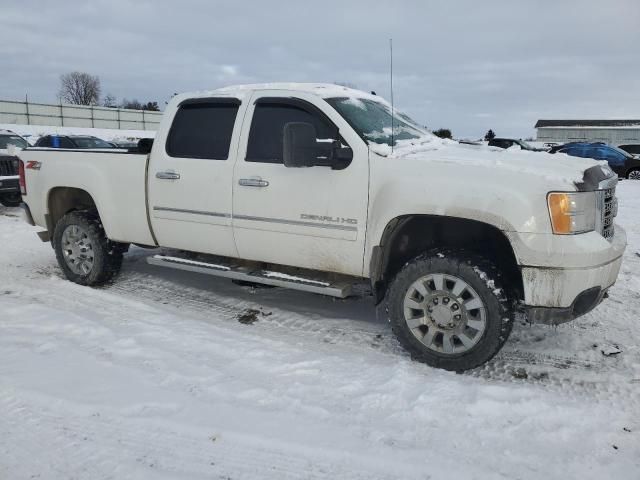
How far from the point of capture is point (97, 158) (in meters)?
5.29

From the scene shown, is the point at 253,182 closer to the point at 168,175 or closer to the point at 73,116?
the point at 168,175

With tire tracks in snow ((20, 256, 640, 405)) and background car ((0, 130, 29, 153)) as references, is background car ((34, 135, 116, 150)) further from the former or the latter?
tire tracks in snow ((20, 256, 640, 405))

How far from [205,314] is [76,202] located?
225cm

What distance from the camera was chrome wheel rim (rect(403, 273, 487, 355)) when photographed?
11.7ft

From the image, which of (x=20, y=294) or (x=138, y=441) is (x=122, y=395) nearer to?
(x=138, y=441)

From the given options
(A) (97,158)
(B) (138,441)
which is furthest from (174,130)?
(B) (138,441)

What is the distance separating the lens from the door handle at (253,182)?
168 inches

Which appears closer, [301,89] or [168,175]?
[301,89]

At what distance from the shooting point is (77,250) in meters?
5.61

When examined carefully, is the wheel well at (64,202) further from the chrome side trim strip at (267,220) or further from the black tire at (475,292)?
the black tire at (475,292)

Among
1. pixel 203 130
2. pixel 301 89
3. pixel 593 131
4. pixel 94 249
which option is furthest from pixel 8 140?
pixel 593 131

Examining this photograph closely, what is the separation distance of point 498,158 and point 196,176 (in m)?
2.53

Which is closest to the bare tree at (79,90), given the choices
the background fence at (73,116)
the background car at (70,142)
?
the background fence at (73,116)

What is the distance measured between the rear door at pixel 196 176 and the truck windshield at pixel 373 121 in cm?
95
